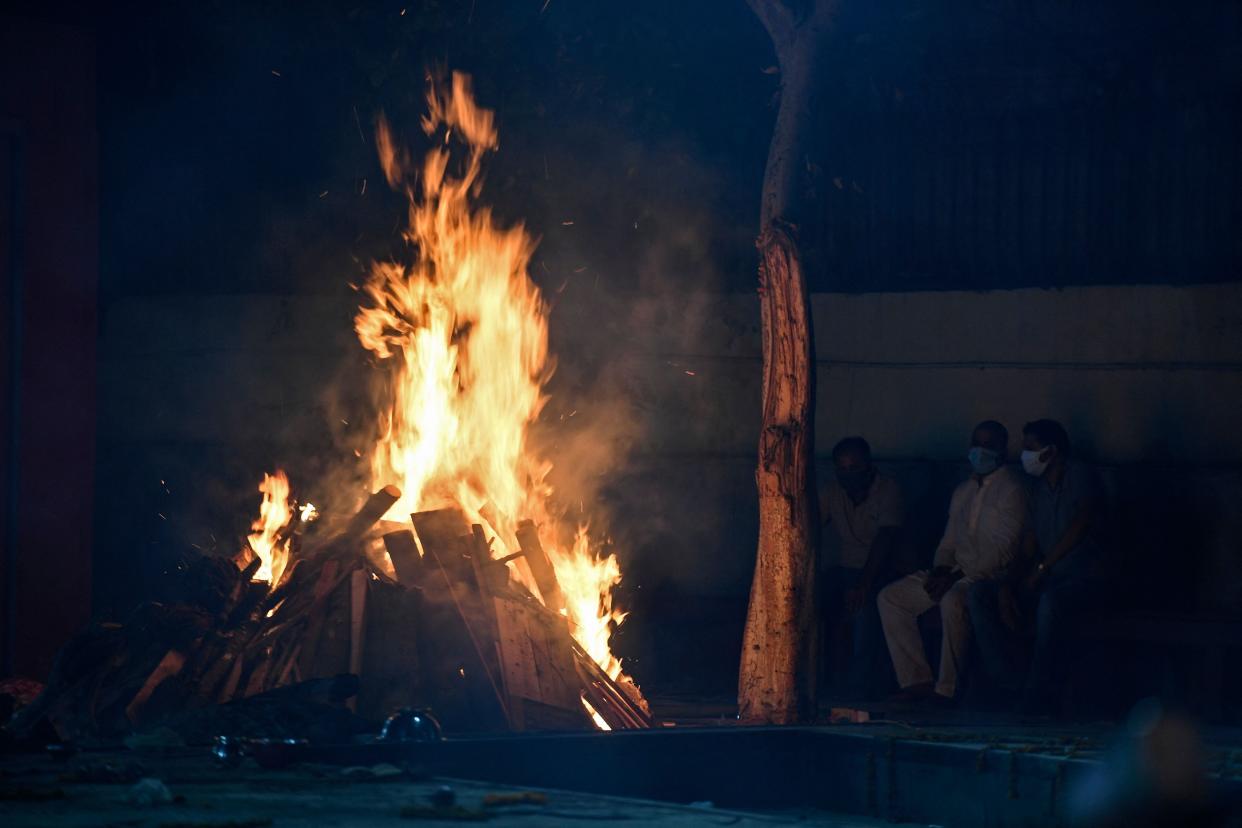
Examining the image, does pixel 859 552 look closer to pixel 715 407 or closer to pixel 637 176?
pixel 715 407

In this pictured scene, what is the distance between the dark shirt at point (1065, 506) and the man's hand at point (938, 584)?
1.92ft

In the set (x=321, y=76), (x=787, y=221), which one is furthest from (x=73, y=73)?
(x=787, y=221)

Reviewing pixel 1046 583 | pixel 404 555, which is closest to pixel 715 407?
pixel 1046 583

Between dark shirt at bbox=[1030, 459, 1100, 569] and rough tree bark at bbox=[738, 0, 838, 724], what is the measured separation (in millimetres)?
1831

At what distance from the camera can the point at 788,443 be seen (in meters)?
11.2

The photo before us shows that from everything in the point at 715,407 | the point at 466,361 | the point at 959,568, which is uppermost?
the point at 466,361

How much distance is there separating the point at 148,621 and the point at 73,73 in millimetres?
4694

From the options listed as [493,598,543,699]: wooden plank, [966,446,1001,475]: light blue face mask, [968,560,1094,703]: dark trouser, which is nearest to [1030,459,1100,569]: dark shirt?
[968,560,1094,703]: dark trouser

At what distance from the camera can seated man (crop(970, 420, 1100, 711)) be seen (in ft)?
38.7

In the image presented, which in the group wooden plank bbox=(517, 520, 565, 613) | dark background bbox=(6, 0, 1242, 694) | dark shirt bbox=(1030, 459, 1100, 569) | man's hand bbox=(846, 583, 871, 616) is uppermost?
dark background bbox=(6, 0, 1242, 694)

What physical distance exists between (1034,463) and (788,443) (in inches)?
79.8

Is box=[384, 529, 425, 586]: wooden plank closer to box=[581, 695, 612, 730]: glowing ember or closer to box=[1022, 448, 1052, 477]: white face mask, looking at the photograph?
box=[581, 695, 612, 730]: glowing ember

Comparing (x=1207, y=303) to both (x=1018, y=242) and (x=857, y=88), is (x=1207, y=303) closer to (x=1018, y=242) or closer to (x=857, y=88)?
(x=1018, y=242)

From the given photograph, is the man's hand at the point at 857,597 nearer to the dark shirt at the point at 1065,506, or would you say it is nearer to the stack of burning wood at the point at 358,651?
the dark shirt at the point at 1065,506
